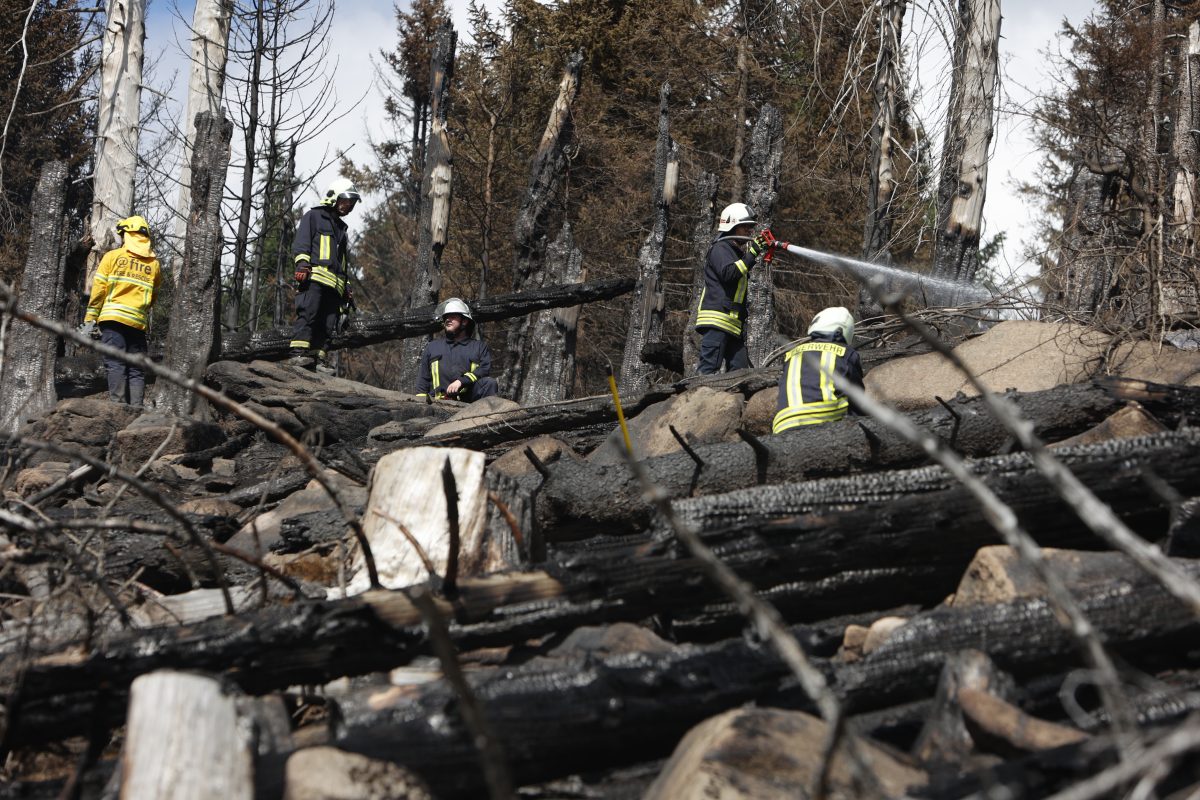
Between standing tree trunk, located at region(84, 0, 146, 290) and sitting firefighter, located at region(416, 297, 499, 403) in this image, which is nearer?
sitting firefighter, located at region(416, 297, 499, 403)

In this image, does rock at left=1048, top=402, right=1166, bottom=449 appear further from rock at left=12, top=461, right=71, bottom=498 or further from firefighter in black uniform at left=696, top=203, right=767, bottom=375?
rock at left=12, top=461, right=71, bottom=498

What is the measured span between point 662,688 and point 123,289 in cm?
922

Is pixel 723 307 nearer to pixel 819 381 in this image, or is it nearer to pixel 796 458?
pixel 819 381

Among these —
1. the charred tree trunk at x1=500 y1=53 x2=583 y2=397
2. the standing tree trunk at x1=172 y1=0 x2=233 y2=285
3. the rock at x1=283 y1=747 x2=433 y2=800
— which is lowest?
the rock at x1=283 y1=747 x2=433 y2=800

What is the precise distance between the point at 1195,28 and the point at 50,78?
968 inches

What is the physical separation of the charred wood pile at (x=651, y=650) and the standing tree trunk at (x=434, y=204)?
10.6 meters

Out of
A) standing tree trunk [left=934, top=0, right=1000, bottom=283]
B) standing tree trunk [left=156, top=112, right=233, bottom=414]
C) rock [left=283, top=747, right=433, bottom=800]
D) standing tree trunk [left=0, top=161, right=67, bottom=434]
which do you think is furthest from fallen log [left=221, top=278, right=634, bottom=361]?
rock [left=283, top=747, right=433, bottom=800]

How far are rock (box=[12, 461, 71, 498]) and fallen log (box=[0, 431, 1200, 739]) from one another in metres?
4.62

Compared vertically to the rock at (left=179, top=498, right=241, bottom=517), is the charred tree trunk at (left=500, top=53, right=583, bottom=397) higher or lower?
higher

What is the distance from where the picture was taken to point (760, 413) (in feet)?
28.3

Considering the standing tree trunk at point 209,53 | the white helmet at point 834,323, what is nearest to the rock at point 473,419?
the white helmet at point 834,323

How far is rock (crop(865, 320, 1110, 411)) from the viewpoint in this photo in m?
7.63

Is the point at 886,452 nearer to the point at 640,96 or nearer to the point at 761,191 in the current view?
the point at 761,191

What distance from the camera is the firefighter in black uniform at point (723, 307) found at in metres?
10.9
